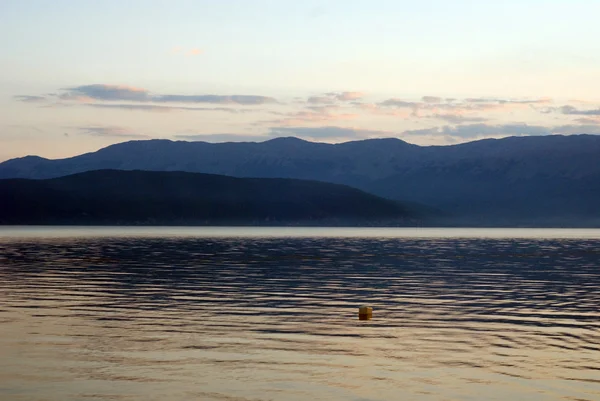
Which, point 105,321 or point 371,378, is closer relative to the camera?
point 371,378

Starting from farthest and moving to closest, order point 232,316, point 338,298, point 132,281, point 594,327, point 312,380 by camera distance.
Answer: point 132,281
point 338,298
point 232,316
point 594,327
point 312,380

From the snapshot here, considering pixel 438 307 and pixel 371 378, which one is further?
pixel 438 307

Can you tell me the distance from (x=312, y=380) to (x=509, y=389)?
20.8ft

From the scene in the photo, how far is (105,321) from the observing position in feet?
149

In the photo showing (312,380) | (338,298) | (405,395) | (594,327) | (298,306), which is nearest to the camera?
(405,395)

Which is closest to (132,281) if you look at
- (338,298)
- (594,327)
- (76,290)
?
(76,290)

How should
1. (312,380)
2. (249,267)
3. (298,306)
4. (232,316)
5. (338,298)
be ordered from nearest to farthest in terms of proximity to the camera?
(312,380)
(232,316)
(298,306)
(338,298)
(249,267)

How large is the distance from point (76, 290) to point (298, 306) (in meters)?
17.7

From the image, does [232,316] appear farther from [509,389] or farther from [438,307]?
[509,389]

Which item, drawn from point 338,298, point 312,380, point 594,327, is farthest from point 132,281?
point 312,380

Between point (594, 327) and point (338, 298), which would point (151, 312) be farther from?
point (594, 327)

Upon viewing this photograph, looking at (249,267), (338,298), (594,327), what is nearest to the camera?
(594,327)

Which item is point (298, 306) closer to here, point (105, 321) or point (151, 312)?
point (151, 312)

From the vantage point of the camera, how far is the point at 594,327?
45.2m
